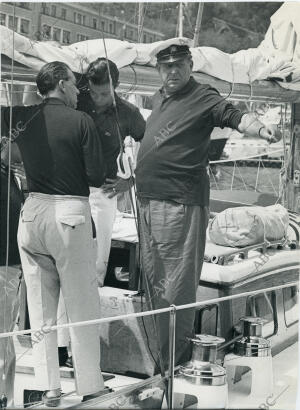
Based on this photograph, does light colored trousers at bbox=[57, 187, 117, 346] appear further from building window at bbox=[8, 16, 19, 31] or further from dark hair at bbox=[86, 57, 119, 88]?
building window at bbox=[8, 16, 19, 31]

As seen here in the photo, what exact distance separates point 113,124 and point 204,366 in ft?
3.05

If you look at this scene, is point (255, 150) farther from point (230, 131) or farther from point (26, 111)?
point (26, 111)

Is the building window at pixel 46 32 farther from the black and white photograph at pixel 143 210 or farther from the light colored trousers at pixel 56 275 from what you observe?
the light colored trousers at pixel 56 275

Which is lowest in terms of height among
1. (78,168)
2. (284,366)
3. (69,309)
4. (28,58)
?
(284,366)

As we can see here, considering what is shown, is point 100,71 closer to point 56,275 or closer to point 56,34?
point 56,34

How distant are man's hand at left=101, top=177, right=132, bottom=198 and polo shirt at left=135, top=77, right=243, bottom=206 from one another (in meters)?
0.04

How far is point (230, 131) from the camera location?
9.52 feet

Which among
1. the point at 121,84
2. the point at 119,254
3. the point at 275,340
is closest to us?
the point at 121,84

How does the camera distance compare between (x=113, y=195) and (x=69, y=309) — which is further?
(x=113, y=195)

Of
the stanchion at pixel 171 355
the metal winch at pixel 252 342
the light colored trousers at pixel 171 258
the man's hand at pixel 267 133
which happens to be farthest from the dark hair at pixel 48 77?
the metal winch at pixel 252 342

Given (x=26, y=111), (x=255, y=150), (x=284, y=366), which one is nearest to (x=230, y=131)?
(x=255, y=150)

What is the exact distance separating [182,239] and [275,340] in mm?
706

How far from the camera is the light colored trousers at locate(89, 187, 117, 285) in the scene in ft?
9.18

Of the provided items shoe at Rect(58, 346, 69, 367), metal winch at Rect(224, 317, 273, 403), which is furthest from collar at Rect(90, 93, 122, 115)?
metal winch at Rect(224, 317, 273, 403)
